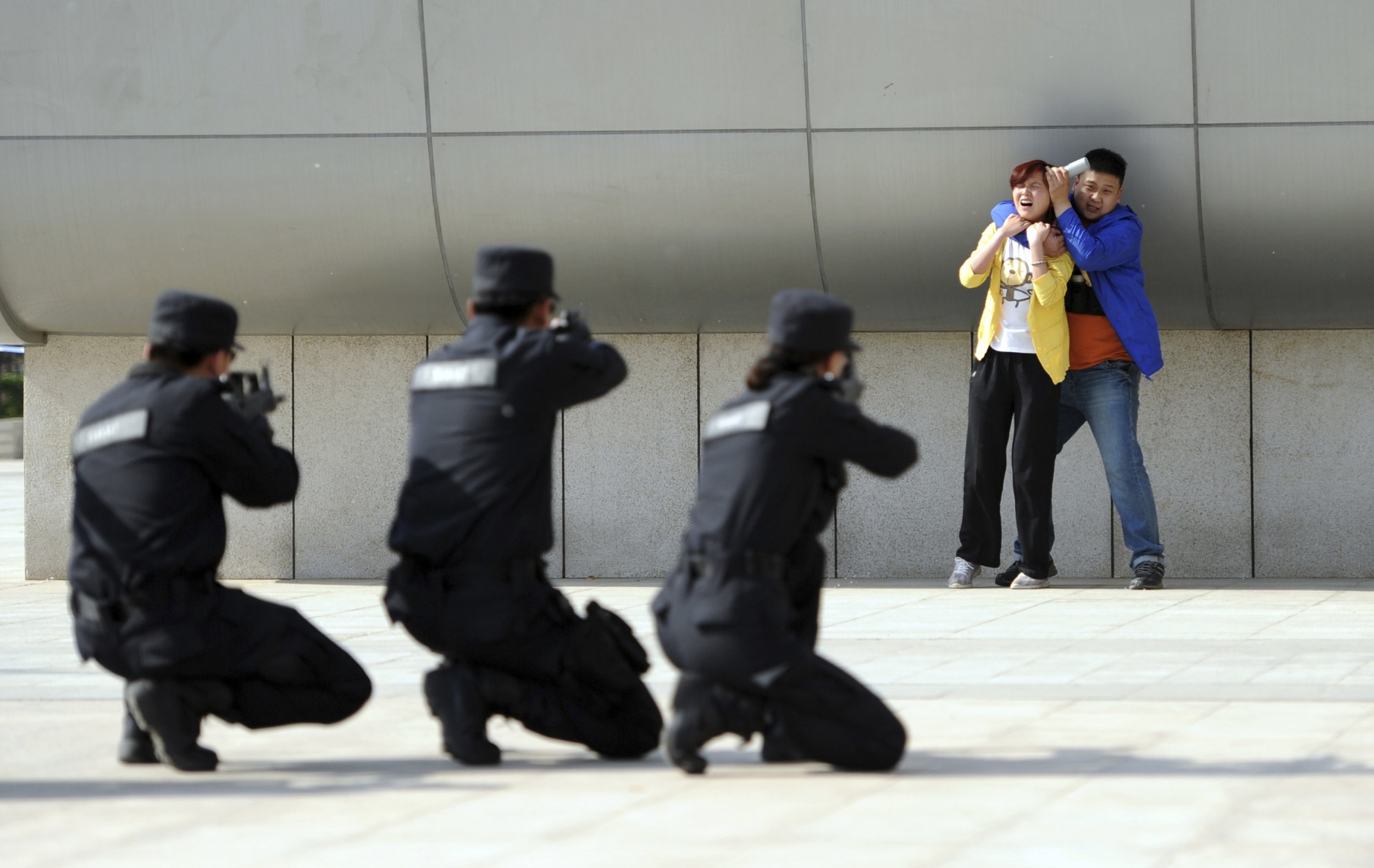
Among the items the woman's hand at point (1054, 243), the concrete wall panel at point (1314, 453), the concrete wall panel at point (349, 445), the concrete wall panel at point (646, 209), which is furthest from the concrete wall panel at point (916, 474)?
the concrete wall panel at point (349, 445)

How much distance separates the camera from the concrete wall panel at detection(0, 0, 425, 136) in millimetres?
10688

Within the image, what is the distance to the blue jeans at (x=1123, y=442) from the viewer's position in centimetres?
1024

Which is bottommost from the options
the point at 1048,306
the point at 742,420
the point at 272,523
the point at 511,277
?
the point at 272,523

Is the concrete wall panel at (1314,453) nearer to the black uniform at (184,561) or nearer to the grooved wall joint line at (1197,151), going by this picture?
the grooved wall joint line at (1197,151)

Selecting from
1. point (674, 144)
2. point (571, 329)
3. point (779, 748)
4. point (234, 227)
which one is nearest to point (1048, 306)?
point (674, 144)

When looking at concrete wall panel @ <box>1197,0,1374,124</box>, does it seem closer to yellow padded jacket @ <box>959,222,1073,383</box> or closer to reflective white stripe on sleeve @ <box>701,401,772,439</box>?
yellow padded jacket @ <box>959,222,1073,383</box>

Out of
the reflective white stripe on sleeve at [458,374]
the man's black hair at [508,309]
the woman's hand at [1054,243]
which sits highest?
the man's black hair at [508,309]

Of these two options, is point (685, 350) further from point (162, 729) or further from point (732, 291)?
point (162, 729)

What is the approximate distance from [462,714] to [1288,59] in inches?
259

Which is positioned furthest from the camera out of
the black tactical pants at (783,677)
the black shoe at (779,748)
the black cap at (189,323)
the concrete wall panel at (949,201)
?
the concrete wall panel at (949,201)

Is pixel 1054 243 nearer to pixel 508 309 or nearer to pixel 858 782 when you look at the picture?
pixel 508 309

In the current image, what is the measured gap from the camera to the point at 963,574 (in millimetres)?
10625

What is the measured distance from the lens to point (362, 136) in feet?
35.2

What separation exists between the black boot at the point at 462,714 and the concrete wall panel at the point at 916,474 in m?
5.71
